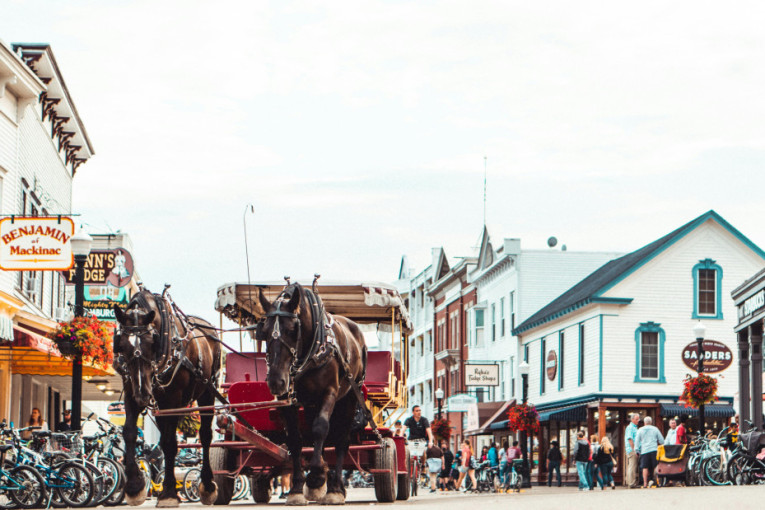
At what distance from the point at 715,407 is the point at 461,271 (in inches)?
873

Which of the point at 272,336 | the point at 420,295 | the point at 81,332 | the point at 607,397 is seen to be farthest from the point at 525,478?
the point at 420,295

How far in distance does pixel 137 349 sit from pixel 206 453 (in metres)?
2.10

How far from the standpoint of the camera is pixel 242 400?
44.9 ft

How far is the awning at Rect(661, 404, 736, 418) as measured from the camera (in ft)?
144

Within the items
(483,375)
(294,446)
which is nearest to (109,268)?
(294,446)

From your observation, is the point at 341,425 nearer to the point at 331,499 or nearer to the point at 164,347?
the point at 331,499

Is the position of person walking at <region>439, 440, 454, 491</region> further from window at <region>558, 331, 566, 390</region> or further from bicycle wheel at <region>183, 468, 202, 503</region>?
bicycle wheel at <region>183, 468, 202, 503</region>

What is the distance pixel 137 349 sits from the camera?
12375mm

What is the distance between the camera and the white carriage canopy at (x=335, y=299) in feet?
51.5

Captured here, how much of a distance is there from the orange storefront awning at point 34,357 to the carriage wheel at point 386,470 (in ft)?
23.7

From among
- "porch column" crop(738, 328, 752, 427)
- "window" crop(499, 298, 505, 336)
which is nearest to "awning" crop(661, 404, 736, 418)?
"window" crop(499, 298, 505, 336)

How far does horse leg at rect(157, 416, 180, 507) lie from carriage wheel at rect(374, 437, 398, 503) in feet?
7.66

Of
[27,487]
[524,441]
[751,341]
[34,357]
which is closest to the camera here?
[27,487]

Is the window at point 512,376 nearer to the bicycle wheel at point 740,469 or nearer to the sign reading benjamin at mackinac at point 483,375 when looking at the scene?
the sign reading benjamin at mackinac at point 483,375
